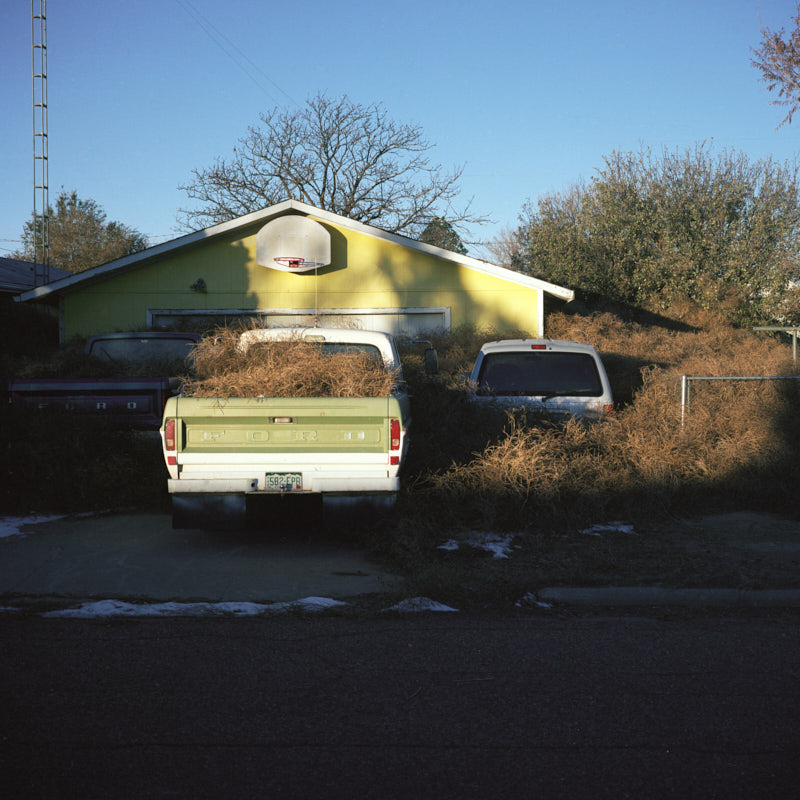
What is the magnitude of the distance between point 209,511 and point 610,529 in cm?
394

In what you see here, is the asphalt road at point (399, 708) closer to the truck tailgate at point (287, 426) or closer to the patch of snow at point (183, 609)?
the patch of snow at point (183, 609)

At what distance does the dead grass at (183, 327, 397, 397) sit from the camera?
7824 millimetres

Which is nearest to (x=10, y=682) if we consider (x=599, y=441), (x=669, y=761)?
(x=669, y=761)

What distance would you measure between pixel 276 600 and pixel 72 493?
12.5 feet

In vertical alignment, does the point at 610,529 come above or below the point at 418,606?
above

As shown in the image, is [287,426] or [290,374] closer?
[287,426]

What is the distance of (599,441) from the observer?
9.23 metres

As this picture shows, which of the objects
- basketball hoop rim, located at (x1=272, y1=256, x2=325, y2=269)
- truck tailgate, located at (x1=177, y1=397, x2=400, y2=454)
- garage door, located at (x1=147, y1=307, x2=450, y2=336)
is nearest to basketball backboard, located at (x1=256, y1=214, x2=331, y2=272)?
basketball hoop rim, located at (x1=272, y1=256, x2=325, y2=269)

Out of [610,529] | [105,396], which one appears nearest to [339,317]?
[105,396]

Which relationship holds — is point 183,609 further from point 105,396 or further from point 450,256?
point 450,256

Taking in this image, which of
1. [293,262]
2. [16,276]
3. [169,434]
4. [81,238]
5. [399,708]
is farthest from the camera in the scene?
[81,238]

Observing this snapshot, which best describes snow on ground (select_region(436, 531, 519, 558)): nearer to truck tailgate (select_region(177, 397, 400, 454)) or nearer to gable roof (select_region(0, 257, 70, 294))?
truck tailgate (select_region(177, 397, 400, 454))

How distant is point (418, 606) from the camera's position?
5711 millimetres

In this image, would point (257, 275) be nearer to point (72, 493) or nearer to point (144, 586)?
point (72, 493)
